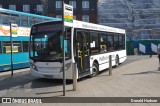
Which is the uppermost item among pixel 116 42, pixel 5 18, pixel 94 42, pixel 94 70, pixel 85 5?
pixel 85 5

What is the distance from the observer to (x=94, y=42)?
1318cm

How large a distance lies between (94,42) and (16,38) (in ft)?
23.4

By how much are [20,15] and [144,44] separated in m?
25.0

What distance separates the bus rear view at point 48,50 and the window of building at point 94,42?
91.3 inches

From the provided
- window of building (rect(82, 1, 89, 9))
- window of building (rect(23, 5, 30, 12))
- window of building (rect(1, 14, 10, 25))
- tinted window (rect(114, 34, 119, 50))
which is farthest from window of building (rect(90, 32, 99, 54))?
window of building (rect(23, 5, 30, 12))

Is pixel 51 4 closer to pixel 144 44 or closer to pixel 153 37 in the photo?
pixel 153 37

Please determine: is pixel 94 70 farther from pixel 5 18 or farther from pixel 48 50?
pixel 5 18

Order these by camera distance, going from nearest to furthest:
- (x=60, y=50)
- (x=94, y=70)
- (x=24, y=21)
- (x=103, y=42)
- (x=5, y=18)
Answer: (x=60, y=50) → (x=94, y=70) → (x=103, y=42) → (x=5, y=18) → (x=24, y=21)

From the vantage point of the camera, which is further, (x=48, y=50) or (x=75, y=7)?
(x=75, y=7)

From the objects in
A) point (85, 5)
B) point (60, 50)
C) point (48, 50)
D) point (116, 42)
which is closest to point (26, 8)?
point (85, 5)

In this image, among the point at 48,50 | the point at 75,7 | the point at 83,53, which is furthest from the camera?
the point at 75,7

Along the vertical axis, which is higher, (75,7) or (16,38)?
(75,7)

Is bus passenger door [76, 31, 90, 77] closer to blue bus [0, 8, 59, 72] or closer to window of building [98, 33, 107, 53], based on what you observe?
window of building [98, 33, 107, 53]

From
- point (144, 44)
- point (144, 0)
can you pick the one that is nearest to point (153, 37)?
point (144, 0)
